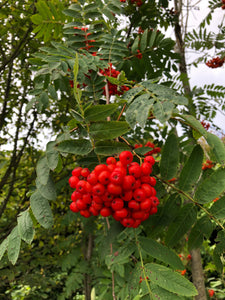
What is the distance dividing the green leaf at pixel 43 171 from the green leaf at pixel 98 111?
26 centimetres

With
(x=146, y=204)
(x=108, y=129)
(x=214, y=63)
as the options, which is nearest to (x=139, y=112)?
(x=108, y=129)

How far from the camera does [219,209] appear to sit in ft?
3.36

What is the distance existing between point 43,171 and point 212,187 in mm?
739

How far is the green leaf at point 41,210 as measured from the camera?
2.96 feet

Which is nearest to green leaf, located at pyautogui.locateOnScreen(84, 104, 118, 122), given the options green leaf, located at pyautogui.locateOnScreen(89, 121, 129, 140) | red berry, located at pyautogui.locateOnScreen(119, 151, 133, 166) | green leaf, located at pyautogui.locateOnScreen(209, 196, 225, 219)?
green leaf, located at pyautogui.locateOnScreen(89, 121, 129, 140)

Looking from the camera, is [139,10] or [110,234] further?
[139,10]

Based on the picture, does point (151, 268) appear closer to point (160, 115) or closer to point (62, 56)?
point (160, 115)

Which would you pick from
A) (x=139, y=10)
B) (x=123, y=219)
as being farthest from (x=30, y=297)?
(x=139, y=10)

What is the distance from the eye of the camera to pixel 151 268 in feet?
3.24

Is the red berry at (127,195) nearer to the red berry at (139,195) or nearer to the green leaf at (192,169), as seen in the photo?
the red berry at (139,195)

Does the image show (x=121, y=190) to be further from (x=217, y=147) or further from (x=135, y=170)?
(x=217, y=147)

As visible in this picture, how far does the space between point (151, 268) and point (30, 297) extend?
10.3 ft

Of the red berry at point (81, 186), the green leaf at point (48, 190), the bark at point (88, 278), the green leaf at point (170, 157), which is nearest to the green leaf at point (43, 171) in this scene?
the green leaf at point (48, 190)

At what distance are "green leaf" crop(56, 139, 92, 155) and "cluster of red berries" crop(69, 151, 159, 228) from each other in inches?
3.5
